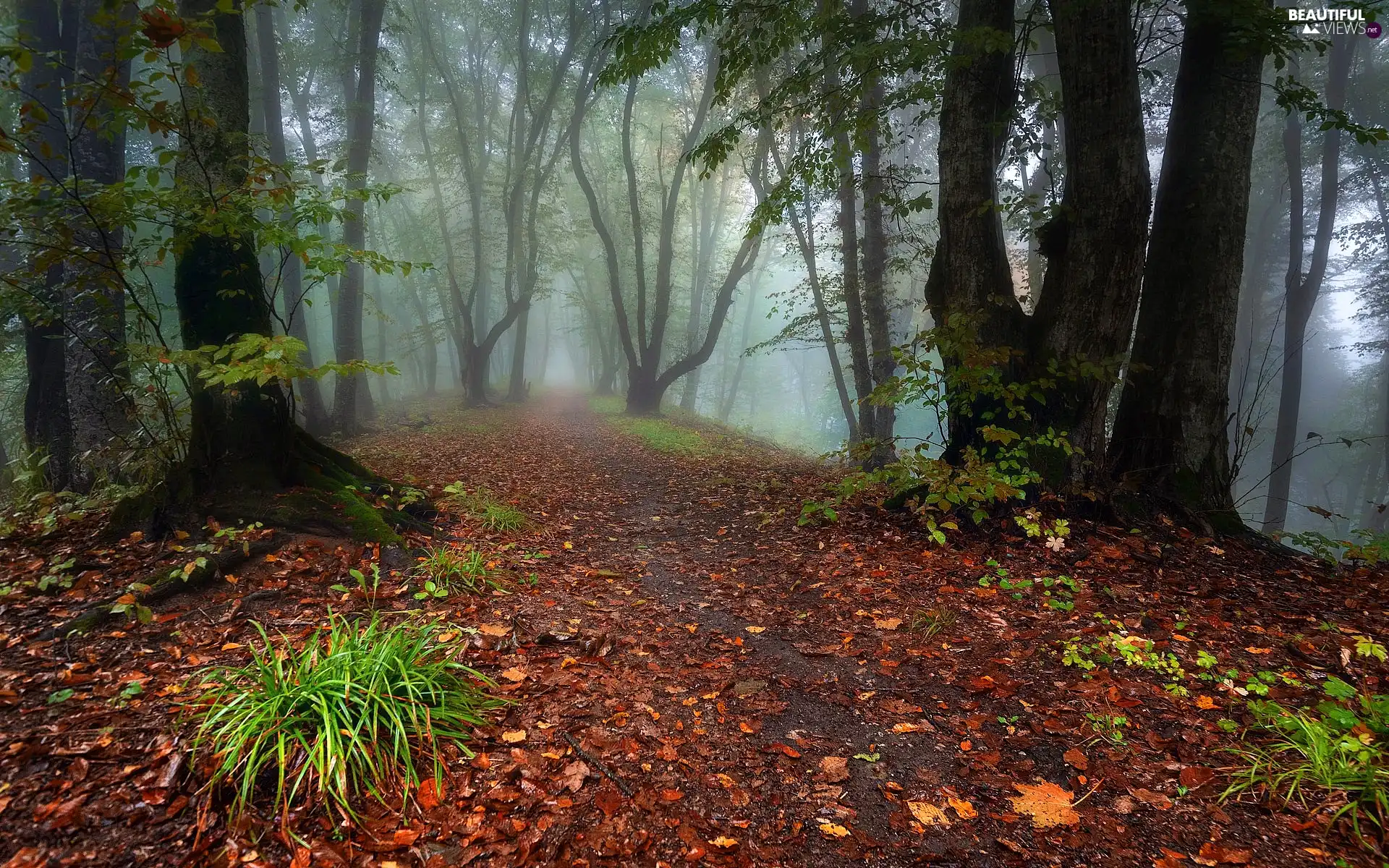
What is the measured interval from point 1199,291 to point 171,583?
8005 mm

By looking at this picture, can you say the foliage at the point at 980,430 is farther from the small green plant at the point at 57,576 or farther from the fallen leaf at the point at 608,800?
the small green plant at the point at 57,576

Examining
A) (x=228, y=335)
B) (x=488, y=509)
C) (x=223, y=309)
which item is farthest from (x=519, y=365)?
(x=228, y=335)

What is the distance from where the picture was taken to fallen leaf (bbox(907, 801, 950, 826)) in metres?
2.32

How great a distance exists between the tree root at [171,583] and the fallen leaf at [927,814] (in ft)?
13.4

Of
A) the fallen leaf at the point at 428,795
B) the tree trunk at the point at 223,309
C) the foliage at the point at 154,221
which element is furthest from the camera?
the tree trunk at the point at 223,309

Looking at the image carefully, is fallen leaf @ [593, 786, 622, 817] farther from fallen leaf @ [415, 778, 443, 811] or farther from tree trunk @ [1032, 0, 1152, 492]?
tree trunk @ [1032, 0, 1152, 492]

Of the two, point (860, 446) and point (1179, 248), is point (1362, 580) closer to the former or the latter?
point (1179, 248)

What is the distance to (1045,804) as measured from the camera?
2.38 meters

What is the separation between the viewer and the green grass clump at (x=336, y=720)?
2.14m

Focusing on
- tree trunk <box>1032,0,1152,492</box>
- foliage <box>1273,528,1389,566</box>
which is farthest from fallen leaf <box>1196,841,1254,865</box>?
foliage <box>1273,528,1389,566</box>

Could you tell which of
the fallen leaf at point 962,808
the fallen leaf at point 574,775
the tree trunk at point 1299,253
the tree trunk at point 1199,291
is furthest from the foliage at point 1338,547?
the tree trunk at point 1299,253

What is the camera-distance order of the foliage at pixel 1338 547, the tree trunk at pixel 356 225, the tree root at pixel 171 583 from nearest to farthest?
the tree root at pixel 171 583, the foliage at pixel 1338 547, the tree trunk at pixel 356 225

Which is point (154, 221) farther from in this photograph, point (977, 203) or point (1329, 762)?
point (1329, 762)

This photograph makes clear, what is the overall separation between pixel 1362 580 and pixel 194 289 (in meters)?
9.01
